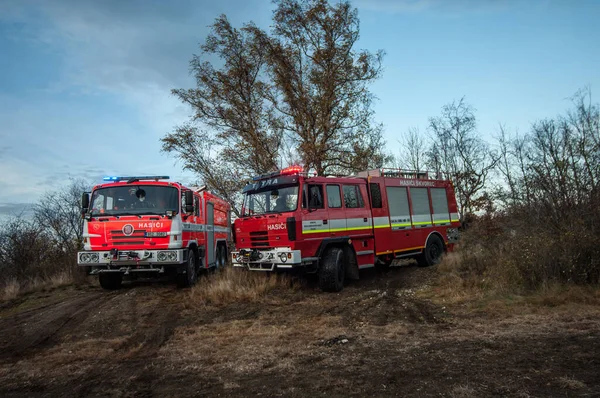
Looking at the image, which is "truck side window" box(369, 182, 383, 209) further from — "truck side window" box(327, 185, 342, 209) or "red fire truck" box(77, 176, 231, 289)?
"red fire truck" box(77, 176, 231, 289)

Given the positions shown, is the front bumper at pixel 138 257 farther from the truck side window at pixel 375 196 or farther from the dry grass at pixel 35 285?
the truck side window at pixel 375 196

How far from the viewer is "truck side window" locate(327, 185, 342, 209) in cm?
1065

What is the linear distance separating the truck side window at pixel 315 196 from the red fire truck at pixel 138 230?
9.83 ft

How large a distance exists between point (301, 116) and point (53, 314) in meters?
14.8

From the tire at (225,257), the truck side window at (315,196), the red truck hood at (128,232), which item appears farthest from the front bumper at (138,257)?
the tire at (225,257)

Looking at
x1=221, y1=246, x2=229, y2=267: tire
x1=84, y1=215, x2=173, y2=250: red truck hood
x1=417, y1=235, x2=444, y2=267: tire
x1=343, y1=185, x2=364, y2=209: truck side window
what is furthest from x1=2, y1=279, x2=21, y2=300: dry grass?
x1=417, y1=235, x2=444, y2=267: tire

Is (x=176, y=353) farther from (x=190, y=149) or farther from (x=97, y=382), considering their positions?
(x=190, y=149)

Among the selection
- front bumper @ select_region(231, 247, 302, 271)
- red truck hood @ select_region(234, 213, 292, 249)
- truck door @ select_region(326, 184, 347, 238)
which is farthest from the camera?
truck door @ select_region(326, 184, 347, 238)

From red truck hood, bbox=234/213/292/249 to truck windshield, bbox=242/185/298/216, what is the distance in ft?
0.79

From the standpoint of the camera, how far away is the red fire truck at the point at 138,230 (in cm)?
1031

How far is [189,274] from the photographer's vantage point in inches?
442

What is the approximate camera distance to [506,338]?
18.7ft

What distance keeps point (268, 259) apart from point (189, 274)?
245cm

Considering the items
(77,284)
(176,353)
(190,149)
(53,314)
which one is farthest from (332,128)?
(176,353)
